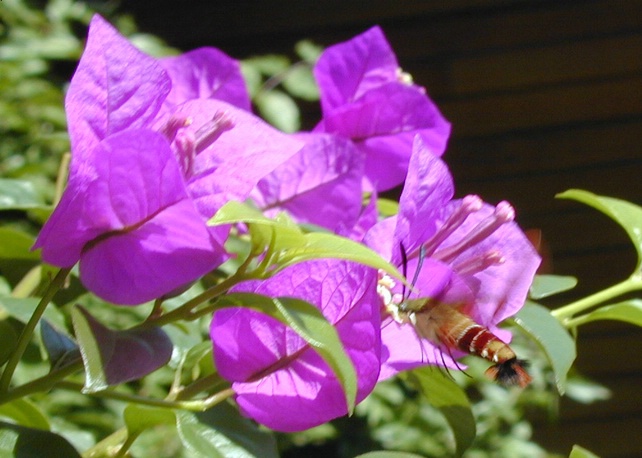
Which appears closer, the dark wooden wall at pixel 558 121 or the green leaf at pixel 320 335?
the green leaf at pixel 320 335

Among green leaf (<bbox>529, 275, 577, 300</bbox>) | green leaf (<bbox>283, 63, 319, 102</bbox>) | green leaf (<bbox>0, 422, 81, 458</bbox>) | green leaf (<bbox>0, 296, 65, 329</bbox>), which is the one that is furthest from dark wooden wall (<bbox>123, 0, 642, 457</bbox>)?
green leaf (<bbox>0, 422, 81, 458</bbox>)

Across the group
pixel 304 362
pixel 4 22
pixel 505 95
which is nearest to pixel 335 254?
pixel 304 362

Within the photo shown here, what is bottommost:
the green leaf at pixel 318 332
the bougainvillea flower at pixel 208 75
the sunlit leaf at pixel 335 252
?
the bougainvillea flower at pixel 208 75

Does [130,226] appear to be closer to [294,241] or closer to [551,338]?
[294,241]

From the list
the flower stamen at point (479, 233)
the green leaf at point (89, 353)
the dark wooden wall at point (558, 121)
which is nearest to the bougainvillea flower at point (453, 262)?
the flower stamen at point (479, 233)

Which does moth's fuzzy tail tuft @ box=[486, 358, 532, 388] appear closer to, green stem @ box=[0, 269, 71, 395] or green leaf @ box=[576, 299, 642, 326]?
green leaf @ box=[576, 299, 642, 326]

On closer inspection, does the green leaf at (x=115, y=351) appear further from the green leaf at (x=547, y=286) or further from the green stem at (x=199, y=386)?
the green leaf at (x=547, y=286)

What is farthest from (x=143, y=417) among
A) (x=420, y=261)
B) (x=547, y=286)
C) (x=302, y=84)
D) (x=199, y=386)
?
(x=302, y=84)

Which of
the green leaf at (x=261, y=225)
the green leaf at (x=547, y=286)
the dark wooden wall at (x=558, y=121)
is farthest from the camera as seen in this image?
the dark wooden wall at (x=558, y=121)
